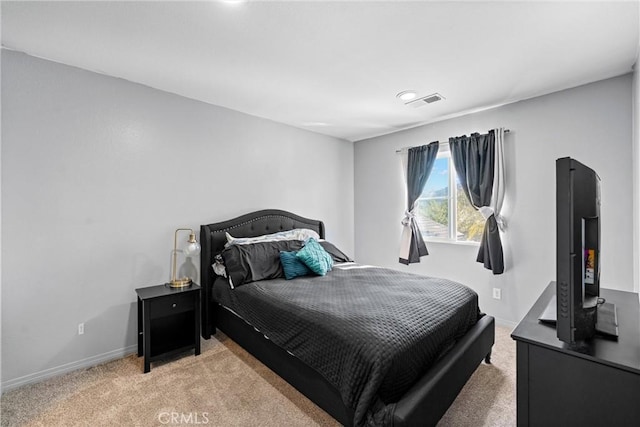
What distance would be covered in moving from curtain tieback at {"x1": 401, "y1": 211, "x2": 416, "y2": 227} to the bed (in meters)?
1.18

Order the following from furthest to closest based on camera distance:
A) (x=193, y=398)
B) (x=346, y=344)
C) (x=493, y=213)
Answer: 1. (x=493, y=213)
2. (x=193, y=398)
3. (x=346, y=344)

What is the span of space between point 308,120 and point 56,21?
7.92ft

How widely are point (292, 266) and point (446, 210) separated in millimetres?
2209

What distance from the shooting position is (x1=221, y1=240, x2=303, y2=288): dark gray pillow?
2.62 meters

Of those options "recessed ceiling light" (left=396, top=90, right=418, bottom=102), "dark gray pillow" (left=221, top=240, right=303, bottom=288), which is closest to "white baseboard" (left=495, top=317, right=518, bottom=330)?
"dark gray pillow" (left=221, top=240, right=303, bottom=288)

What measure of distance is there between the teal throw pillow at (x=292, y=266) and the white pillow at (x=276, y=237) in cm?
36

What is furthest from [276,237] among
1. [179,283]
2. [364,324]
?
[364,324]

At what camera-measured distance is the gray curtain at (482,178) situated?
3078 mm

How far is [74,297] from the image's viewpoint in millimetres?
2301

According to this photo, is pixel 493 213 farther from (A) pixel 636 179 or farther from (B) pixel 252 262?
(B) pixel 252 262

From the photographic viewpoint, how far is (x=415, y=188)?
3.88 m

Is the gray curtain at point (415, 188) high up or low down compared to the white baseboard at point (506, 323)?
up

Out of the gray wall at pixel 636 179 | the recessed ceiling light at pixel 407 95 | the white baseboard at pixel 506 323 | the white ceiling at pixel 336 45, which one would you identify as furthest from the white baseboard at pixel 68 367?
the gray wall at pixel 636 179

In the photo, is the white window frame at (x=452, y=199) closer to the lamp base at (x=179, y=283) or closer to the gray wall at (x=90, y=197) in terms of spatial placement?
the gray wall at (x=90, y=197)
